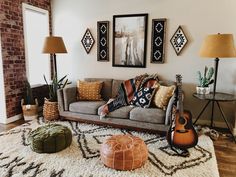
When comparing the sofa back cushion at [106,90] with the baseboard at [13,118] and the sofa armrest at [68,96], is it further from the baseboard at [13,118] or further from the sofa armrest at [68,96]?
the baseboard at [13,118]

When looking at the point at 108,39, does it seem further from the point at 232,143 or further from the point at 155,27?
the point at 232,143

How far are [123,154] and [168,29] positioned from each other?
2536 mm

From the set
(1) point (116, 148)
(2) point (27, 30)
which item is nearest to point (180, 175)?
(1) point (116, 148)

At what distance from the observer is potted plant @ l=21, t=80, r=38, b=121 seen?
3.88 metres

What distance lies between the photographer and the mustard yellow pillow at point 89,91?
3.89 meters

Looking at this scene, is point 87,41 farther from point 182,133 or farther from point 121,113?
point 182,133

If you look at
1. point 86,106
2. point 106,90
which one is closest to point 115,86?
point 106,90

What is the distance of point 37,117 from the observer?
13.3 feet

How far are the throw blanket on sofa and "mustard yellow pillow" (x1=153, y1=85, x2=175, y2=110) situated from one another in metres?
0.28

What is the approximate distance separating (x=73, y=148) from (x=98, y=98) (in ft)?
4.42

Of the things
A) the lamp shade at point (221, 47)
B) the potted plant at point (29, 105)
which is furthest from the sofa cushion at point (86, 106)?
the lamp shade at point (221, 47)

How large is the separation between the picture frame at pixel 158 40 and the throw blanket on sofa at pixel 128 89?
1.31 feet

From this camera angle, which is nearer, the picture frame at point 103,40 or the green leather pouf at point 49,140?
the green leather pouf at point 49,140

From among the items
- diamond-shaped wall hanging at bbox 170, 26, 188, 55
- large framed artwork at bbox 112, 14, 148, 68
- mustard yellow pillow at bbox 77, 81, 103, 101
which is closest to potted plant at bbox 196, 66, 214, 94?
diamond-shaped wall hanging at bbox 170, 26, 188, 55
